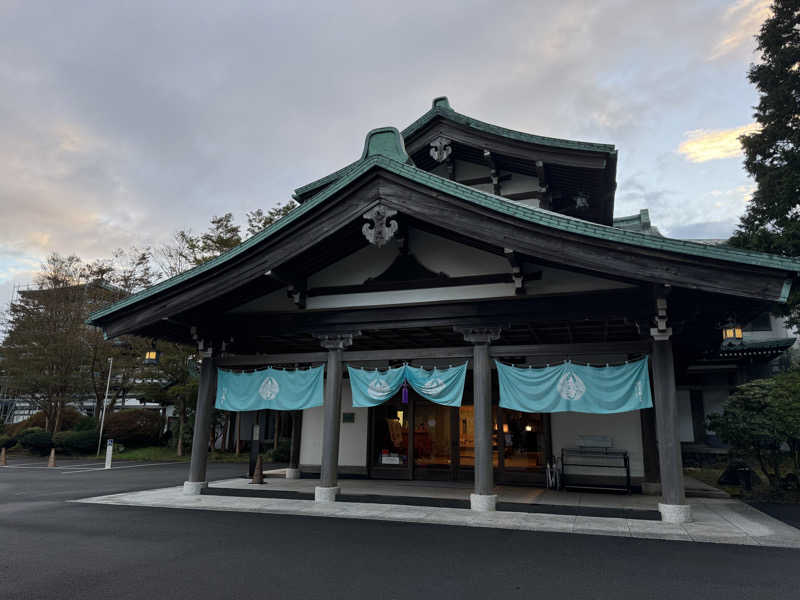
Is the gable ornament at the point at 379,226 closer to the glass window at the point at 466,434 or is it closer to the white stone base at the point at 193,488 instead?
the glass window at the point at 466,434

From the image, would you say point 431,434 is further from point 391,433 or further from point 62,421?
point 62,421

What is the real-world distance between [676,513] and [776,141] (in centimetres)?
1611

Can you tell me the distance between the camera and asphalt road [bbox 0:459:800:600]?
195 inches

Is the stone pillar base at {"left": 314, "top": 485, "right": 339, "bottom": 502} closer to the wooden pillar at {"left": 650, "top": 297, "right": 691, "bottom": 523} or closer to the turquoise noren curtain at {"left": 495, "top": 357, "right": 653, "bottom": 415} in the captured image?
the turquoise noren curtain at {"left": 495, "top": 357, "right": 653, "bottom": 415}

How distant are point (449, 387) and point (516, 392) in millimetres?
1259

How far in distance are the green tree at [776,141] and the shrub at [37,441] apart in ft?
115

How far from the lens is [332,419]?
1017cm

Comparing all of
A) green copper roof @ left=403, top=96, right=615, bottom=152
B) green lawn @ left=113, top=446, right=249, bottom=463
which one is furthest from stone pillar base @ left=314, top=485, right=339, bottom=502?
green lawn @ left=113, top=446, right=249, bottom=463

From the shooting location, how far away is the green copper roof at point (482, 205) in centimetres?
727

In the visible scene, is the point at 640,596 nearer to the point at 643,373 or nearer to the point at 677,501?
the point at 677,501

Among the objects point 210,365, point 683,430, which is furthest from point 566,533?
point 683,430

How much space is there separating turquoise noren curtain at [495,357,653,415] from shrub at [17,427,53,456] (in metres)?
29.4

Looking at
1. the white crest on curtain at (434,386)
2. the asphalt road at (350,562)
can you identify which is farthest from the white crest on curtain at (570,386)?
the asphalt road at (350,562)

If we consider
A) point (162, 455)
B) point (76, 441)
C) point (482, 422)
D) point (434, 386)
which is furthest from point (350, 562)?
point (76, 441)
